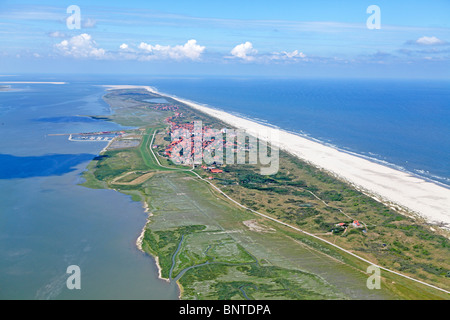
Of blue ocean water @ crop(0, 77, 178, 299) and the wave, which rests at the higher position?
the wave

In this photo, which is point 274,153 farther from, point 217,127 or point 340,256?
point 340,256

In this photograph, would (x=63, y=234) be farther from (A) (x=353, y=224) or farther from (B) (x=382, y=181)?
(B) (x=382, y=181)

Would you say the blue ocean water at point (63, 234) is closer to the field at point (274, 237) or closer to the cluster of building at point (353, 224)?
the field at point (274, 237)

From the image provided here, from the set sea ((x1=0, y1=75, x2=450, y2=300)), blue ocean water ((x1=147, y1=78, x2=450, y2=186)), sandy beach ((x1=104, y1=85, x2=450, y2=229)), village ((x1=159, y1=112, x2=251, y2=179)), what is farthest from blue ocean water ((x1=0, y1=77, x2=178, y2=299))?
blue ocean water ((x1=147, y1=78, x2=450, y2=186))

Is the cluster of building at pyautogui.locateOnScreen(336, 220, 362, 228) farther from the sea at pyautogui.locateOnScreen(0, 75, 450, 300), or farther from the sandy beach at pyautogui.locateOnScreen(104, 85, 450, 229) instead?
the sea at pyautogui.locateOnScreen(0, 75, 450, 300)

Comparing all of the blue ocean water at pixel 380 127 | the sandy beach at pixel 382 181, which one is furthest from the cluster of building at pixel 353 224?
the blue ocean water at pixel 380 127

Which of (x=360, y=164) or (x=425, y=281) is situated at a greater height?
(x=360, y=164)
